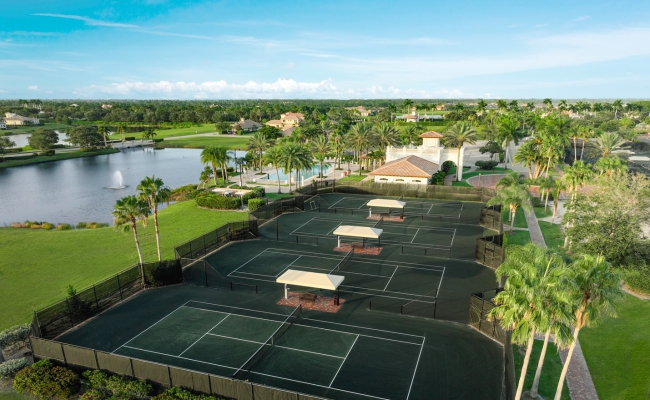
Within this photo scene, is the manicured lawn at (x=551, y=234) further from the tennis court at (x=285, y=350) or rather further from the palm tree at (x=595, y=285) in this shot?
the palm tree at (x=595, y=285)

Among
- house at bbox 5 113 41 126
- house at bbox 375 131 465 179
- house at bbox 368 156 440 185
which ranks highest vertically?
house at bbox 5 113 41 126

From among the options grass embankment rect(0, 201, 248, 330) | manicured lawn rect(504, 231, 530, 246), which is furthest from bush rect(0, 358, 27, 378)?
manicured lawn rect(504, 231, 530, 246)

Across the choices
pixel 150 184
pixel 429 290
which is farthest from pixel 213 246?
pixel 429 290

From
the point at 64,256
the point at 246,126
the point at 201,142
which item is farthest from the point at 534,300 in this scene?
the point at 246,126

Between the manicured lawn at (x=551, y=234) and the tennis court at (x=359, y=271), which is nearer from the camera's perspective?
the tennis court at (x=359, y=271)

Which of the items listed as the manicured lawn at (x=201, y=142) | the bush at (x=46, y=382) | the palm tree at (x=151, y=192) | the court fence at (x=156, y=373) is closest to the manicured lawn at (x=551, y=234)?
the court fence at (x=156, y=373)

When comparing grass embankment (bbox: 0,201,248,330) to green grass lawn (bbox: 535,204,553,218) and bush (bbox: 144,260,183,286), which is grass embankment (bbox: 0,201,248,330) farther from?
green grass lawn (bbox: 535,204,553,218)
